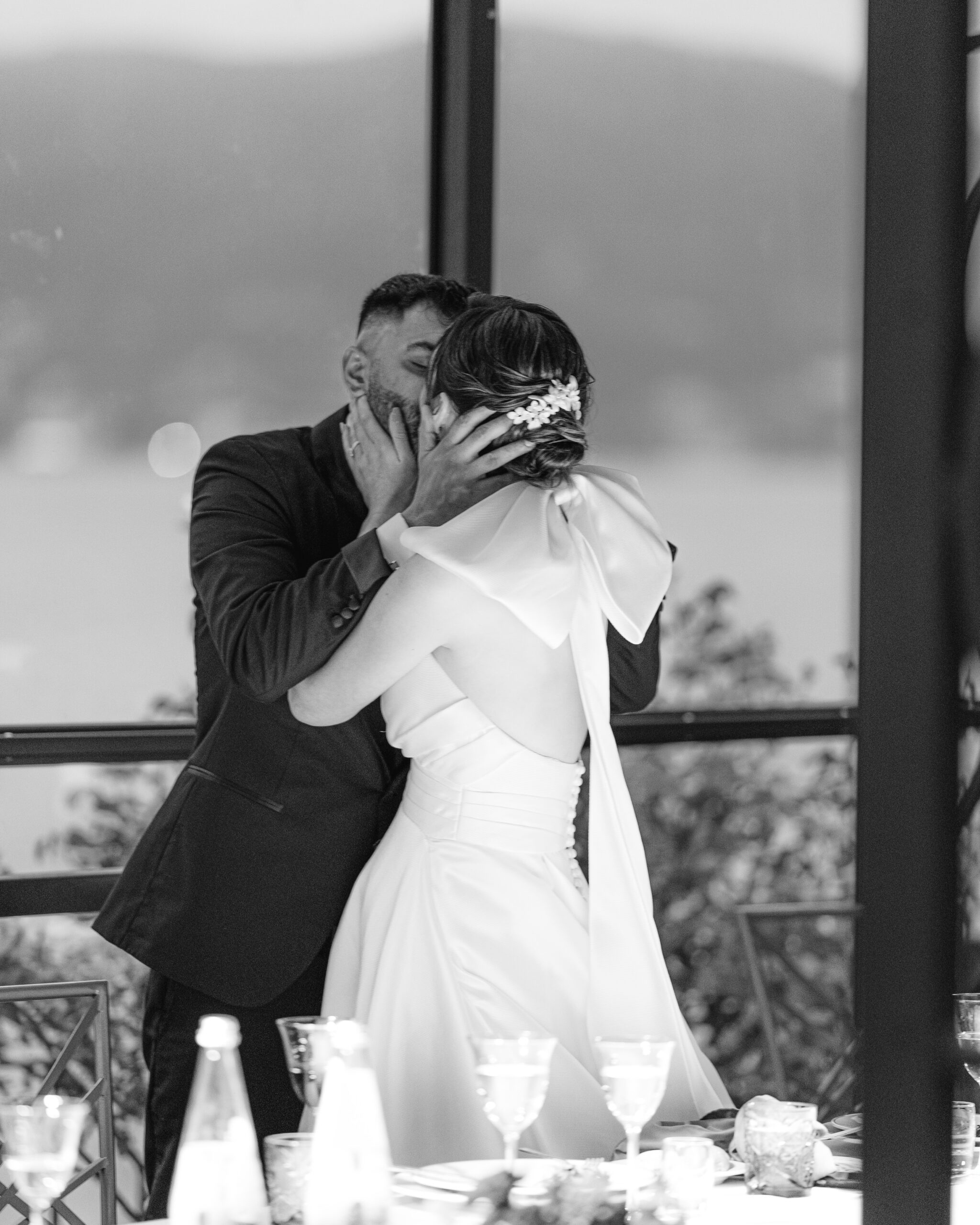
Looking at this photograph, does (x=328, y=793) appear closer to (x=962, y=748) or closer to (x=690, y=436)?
(x=962, y=748)

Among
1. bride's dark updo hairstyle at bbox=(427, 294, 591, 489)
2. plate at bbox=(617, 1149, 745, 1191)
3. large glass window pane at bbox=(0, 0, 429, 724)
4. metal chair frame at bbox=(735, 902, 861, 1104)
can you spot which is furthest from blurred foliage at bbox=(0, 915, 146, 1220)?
plate at bbox=(617, 1149, 745, 1191)

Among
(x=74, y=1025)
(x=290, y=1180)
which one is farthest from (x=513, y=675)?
(x=74, y=1025)

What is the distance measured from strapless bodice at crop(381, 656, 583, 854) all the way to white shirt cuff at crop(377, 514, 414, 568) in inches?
5.1

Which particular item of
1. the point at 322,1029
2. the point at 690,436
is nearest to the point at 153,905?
the point at 322,1029

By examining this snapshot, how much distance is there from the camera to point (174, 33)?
11.3 ft

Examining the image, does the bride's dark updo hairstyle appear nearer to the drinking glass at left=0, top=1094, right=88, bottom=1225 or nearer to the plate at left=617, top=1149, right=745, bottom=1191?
the plate at left=617, top=1149, right=745, bottom=1191

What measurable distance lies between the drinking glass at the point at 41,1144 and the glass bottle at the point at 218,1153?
97 mm

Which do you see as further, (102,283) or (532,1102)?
(102,283)

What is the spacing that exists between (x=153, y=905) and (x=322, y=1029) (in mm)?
891

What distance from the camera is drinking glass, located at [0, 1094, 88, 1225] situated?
1.24 m

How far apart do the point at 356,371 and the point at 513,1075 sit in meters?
1.26

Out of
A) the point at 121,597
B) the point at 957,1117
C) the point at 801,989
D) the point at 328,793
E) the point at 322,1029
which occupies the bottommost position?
the point at 801,989

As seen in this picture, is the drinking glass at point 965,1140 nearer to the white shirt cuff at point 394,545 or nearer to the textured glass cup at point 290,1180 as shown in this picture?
the textured glass cup at point 290,1180

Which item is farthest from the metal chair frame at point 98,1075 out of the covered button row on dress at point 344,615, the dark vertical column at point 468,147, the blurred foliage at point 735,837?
the blurred foliage at point 735,837
